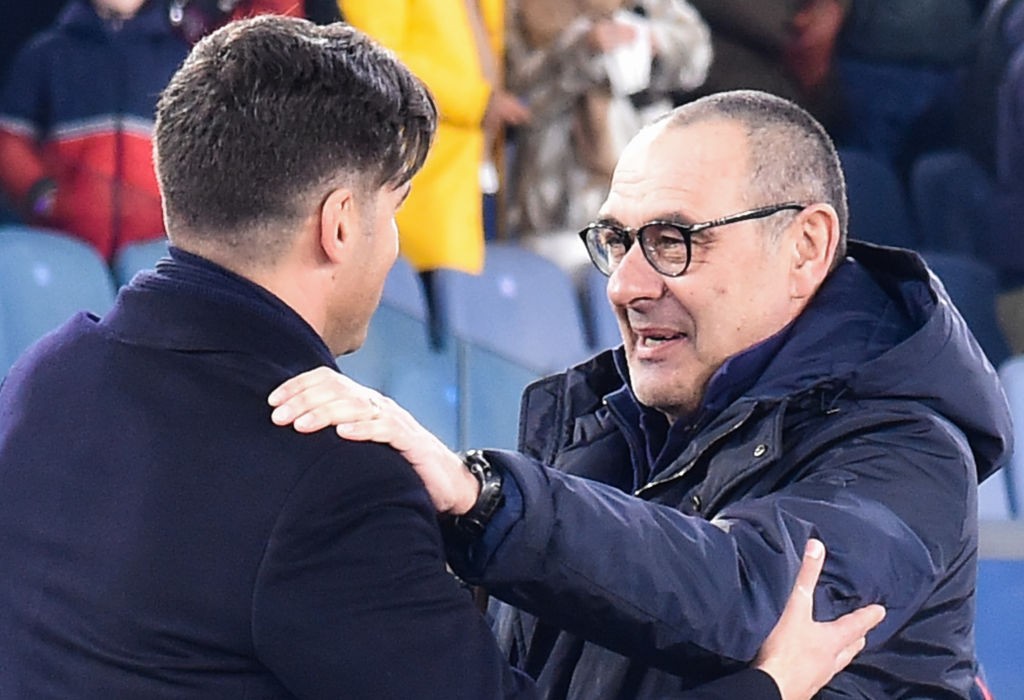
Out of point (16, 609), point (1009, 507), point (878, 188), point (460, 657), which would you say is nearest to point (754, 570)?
point (460, 657)

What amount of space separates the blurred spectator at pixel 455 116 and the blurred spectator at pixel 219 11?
0.24 meters

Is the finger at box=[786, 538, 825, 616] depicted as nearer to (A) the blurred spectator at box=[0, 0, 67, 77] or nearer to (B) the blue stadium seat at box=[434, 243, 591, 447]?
(B) the blue stadium seat at box=[434, 243, 591, 447]

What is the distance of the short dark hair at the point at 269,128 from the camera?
1751mm

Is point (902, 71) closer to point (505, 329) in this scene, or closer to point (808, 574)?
point (505, 329)

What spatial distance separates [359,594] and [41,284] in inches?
110

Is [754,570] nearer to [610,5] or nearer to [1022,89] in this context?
[610,5]

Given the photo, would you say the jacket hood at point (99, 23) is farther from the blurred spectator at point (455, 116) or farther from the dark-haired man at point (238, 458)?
the dark-haired man at point (238, 458)

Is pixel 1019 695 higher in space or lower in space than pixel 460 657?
lower

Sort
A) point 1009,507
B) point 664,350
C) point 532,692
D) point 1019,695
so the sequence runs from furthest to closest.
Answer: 1. point 1009,507
2. point 1019,695
3. point 664,350
4. point 532,692

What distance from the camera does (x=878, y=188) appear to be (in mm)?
5855

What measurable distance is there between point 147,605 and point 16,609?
6.6 inches

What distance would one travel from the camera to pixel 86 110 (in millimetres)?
4383

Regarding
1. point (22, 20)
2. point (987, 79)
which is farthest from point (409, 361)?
point (987, 79)

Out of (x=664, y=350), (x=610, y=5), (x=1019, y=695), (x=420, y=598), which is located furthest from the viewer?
(x=610, y=5)
